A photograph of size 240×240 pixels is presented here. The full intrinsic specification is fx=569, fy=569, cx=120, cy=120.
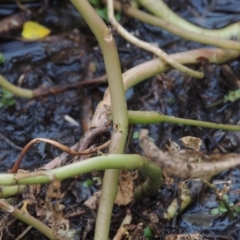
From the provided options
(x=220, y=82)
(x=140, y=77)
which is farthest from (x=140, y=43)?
(x=220, y=82)

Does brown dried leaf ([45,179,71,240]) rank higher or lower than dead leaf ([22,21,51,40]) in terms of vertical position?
lower

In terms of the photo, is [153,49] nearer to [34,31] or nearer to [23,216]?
[34,31]

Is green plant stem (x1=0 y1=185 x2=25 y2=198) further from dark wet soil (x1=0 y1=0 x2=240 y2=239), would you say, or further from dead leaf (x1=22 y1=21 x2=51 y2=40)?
dead leaf (x1=22 y1=21 x2=51 y2=40)

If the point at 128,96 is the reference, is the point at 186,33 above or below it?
above

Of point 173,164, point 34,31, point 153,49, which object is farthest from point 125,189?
point 34,31

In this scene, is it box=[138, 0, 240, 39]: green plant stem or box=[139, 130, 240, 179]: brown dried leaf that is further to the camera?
box=[138, 0, 240, 39]: green plant stem

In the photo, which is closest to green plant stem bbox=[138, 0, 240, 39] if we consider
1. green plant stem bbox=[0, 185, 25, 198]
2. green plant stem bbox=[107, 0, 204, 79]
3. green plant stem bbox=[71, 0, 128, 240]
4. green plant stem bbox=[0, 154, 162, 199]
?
green plant stem bbox=[107, 0, 204, 79]

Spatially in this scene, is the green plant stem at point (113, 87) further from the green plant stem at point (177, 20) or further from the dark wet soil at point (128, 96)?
the green plant stem at point (177, 20)
